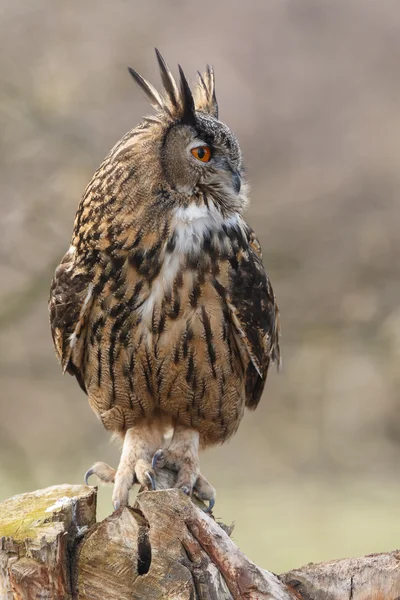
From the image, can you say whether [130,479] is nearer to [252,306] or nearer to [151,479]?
[151,479]

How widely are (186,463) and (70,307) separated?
49cm

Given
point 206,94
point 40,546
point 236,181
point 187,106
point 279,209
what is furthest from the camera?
point 279,209

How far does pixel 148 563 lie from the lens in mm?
1568

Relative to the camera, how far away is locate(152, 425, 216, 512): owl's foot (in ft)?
7.15

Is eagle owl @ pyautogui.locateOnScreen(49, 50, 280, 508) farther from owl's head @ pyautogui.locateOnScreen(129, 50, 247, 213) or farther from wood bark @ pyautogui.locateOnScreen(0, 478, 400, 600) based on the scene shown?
wood bark @ pyautogui.locateOnScreen(0, 478, 400, 600)

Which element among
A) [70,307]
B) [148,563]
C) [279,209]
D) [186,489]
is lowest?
[148,563]

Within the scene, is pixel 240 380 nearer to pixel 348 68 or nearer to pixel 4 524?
pixel 4 524

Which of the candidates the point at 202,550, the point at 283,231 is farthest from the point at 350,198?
the point at 202,550

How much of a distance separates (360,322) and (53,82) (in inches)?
84.0

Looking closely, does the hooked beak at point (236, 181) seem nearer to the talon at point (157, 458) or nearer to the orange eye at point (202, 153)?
the orange eye at point (202, 153)

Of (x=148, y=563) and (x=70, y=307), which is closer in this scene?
(x=148, y=563)

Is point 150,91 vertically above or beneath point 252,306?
above

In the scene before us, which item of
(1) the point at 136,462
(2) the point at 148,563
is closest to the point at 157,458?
(1) the point at 136,462

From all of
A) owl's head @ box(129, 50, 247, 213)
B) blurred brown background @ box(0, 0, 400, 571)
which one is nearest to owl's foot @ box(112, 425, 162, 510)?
owl's head @ box(129, 50, 247, 213)
